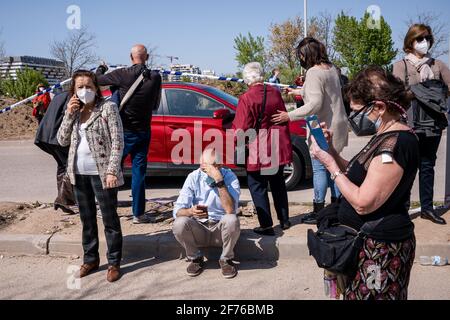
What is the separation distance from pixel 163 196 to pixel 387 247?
500cm

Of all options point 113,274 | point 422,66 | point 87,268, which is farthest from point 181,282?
point 422,66

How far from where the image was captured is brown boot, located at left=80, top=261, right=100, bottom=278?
416 cm

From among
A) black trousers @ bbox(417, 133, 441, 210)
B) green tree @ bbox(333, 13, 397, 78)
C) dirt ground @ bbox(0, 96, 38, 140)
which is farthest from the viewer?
green tree @ bbox(333, 13, 397, 78)

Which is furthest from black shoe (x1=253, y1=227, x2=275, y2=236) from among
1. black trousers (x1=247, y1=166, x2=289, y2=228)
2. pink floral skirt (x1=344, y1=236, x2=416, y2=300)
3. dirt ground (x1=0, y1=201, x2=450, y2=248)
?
pink floral skirt (x1=344, y1=236, x2=416, y2=300)

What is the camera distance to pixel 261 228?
15.6ft

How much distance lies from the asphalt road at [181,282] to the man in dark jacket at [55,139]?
123cm

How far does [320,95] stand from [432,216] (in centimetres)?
179

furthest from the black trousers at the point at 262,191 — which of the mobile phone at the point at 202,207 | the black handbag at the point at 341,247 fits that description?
the black handbag at the point at 341,247

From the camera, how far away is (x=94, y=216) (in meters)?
4.22

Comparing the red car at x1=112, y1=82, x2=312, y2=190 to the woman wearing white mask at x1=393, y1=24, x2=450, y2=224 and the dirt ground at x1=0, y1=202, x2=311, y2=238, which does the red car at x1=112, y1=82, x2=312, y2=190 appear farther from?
the woman wearing white mask at x1=393, y1=24, x2=450, y2=224

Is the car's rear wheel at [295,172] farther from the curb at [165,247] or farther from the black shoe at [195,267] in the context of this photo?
the black shoe at [195,267]

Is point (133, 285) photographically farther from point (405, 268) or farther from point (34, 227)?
point (405, 268)
